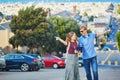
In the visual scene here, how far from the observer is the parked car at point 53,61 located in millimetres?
14941

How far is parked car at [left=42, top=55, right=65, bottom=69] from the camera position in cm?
1494

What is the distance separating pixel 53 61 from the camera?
16.1m

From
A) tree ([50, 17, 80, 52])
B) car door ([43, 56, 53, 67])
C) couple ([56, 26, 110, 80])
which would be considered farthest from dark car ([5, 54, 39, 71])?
couple ([56, 26, 110, 80])

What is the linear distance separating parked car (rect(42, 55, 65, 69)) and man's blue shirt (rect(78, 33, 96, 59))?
7.19 metres

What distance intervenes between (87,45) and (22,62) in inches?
312

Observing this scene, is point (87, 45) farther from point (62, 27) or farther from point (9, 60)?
point (9, 60)

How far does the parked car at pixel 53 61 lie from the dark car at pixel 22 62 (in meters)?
0.35

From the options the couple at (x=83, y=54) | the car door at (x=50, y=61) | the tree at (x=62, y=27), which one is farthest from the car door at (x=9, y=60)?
the couple at (x=83, y=54)

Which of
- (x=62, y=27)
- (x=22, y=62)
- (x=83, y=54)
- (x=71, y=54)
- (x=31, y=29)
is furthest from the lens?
(x=22, y=62)

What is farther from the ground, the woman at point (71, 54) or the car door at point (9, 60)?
the woman at point (71, 54)

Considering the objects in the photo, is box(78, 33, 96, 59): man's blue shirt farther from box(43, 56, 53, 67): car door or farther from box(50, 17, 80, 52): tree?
box(43, 56, 53, 67): car door

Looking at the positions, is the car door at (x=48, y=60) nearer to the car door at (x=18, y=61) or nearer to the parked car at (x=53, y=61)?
the parked car at (x=53, y=61)

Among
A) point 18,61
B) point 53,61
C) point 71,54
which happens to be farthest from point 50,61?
point 71,54

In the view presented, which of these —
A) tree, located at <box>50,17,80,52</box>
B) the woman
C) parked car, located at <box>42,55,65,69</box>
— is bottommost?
parked car, located at <box>42,55,65,69</box>
